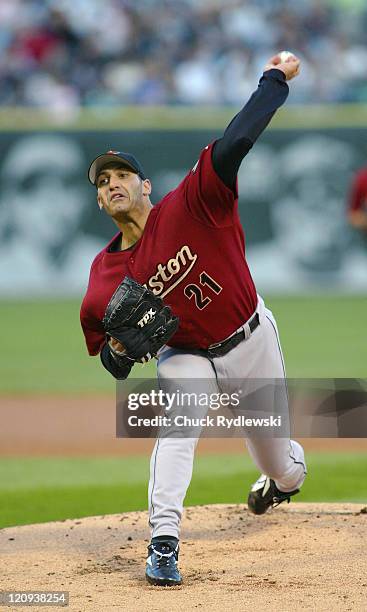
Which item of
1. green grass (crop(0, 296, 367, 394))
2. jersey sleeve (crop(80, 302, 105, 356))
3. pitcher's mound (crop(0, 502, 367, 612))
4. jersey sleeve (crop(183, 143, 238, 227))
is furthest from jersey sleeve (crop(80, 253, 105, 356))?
green grass (crop(0, 296, 367, 394))

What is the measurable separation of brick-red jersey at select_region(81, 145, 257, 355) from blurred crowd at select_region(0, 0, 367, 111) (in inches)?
473

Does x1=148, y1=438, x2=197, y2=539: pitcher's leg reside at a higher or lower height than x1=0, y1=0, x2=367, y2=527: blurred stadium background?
lower

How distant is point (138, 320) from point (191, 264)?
356 millimetres

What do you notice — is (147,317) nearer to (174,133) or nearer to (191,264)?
(191,264)

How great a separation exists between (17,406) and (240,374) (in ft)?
15.0

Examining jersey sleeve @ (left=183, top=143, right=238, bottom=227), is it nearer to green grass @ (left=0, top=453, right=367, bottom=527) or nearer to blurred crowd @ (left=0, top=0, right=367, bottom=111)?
green grass @ (left=0, top=453, right=367, bottom=527)

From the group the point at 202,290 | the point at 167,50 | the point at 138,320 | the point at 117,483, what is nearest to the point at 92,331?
the point at 138,320

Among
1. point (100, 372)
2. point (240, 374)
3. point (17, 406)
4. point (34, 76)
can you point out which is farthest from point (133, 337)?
point (34, 76)

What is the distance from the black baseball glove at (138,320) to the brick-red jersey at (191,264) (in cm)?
13

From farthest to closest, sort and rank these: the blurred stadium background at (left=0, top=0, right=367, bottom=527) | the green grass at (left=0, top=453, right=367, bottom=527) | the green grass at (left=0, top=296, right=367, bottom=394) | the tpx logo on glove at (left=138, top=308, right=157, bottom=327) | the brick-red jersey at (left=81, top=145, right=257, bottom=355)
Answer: the blurred stadium background at (left=0, top=0, right=367, bottom=527) < the green grass at (left=0, top=296, right=367, bottom=394) < the green grass at (left=0, top=453, right=367, bottom=527) < the brick-red jersey at (left=81, top=145, right=257, bottom=355) < the tpx logo on glove at (left=138, top=308, right=157, bottom=327)

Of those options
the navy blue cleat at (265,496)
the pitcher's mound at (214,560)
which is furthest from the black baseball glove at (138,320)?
the navy blue cleat at (265,496)

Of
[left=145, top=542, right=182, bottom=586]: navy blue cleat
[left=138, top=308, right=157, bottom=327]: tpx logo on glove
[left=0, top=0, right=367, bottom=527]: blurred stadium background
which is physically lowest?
[left=145, top=542, right=182, bottom=586]: navy blue cleat

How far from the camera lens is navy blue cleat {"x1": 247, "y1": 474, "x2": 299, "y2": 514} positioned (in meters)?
5.42

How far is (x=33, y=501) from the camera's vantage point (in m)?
6.43
